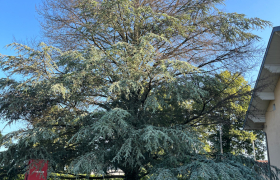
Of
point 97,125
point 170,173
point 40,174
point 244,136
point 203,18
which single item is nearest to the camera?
point 170,173

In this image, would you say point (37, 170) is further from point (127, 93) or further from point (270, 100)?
point (270, 100)

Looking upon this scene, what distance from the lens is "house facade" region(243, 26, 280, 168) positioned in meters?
6.80

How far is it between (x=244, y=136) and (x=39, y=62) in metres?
20.5

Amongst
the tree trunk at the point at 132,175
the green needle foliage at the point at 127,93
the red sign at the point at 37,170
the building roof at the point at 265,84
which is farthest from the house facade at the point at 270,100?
the red sign at the point at 37,170

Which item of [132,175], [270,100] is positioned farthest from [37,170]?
[270,100]

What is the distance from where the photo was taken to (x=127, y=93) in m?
8.97

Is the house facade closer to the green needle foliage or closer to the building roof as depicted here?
the building roof

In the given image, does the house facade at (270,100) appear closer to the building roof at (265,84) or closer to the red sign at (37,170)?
the building roof at (265,84)

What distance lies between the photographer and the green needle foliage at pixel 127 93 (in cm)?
743

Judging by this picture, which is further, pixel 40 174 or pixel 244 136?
pixel 244 136

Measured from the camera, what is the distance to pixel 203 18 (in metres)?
10.3

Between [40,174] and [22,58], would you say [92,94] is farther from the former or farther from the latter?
[40,174]

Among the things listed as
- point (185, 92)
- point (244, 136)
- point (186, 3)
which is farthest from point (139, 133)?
point (244, 136)

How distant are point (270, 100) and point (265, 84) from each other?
1.18 metres
